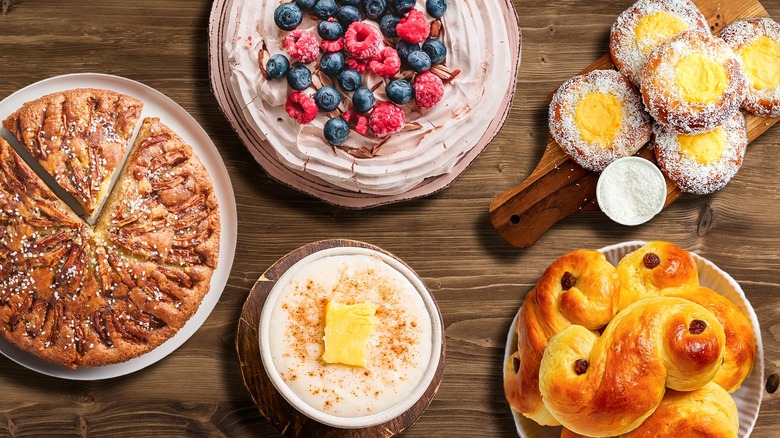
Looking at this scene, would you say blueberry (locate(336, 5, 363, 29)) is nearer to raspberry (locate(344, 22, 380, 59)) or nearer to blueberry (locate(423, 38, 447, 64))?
raspberry (locate(344, 22, 380, 59))

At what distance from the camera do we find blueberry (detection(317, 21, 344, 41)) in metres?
2.39

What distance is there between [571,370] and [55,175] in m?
1.70

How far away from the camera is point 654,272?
2.37 meters

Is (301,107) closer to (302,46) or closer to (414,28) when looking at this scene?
(302,46)

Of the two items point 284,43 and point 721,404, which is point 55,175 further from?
point 721,404

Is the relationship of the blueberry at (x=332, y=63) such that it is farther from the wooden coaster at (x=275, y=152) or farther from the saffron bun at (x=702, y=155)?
the saffron bun at (x=702, y=155)

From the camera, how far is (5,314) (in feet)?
7.70

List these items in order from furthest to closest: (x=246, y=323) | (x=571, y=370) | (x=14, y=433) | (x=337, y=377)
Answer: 1. (x=14, y=433)
2. (x=246, y=323)
3. (x=337, y=377)
4. (x=571, y=370)

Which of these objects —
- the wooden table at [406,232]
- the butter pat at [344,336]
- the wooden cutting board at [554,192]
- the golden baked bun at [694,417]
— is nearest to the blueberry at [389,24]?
the wooden table at [406,232]

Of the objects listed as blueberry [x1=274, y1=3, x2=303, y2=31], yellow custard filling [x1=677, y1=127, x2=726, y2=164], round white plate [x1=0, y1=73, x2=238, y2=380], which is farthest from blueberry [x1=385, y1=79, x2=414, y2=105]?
yellow custard filling [x1=677, y1=127, x2=726, y2=164]

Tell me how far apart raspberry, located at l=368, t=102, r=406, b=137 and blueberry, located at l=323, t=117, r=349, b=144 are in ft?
0.31

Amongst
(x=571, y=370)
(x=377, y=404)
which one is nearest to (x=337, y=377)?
(x=377, y=404)

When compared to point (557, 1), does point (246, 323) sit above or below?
below

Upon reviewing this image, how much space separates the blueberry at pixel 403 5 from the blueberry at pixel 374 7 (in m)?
0.04
